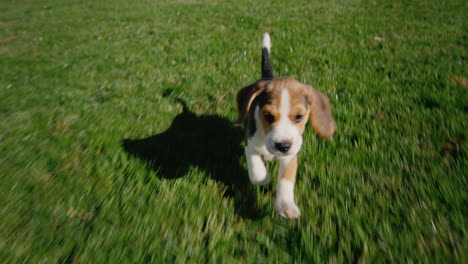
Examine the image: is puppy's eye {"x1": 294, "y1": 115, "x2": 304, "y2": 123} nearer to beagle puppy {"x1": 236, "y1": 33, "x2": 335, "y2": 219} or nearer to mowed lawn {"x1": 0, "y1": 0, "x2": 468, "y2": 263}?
beagle puppy {"x1": 236, "y1": 33, "x2": 335, "y2": 219}

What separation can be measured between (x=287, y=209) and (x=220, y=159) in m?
1.04

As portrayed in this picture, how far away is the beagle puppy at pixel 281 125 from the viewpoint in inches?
81.2

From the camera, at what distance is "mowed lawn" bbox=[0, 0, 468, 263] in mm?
1806

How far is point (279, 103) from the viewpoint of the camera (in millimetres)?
2236

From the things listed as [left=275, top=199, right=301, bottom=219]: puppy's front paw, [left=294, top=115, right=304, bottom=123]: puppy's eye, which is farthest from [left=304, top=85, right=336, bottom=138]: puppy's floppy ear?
[left=275, top=199, right=301, bottom=219]: puppy's front paw

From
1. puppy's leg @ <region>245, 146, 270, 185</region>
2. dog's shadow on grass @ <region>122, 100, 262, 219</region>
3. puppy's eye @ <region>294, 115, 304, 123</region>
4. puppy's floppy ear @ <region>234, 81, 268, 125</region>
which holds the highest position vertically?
puppy's floppy ear @ <region>234, 81, 268, 125</region>

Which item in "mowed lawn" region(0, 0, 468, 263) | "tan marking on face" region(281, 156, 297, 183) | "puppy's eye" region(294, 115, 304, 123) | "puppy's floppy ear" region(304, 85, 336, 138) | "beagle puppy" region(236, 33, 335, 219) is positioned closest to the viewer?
"mowed lawn" region(0, 0, 468, 263)

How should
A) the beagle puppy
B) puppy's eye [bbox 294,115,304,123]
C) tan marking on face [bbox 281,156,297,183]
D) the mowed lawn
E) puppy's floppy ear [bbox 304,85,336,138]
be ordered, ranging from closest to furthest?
the mowed lawn, the beagle puppy, tan marking on face [bbox 281,156,297,183], puppy's eye [bbox 294,115,304,123], puppy's floppy ear [bbox 304,85,336,138]

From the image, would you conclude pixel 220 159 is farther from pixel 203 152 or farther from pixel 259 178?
pixel 259 178

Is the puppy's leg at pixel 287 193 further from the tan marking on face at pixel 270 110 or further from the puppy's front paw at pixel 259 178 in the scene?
the tan marking on face at pixel 270 110

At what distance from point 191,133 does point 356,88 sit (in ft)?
8.67

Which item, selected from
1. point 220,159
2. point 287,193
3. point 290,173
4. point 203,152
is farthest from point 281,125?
point 203,152

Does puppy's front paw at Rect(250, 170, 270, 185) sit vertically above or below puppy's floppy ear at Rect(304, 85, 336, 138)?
below

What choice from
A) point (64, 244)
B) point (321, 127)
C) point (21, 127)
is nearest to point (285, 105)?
point (321, 127)
